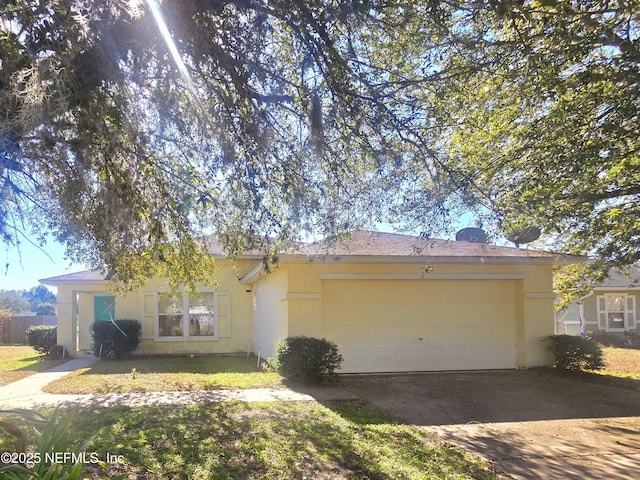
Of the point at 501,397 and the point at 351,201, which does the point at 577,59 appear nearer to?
the point at 351,201

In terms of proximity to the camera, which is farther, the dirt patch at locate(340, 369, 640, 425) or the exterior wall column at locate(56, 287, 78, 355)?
the exterior wall column at locate(56, 287, 78, 355)

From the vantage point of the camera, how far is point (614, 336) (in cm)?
2058

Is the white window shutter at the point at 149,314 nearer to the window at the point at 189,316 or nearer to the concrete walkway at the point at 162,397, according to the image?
the window at the point at 189,316

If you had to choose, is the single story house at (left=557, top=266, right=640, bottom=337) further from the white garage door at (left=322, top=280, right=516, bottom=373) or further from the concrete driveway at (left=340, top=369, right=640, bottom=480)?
the concrete driveway at (left=340, top=369, right=640, bottom=480)

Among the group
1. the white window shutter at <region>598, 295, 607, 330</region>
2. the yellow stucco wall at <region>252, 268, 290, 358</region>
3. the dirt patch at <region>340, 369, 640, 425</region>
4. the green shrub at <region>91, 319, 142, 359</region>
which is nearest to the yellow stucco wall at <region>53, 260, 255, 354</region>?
the yellow stucco wall at <region>252, 268, 290, 358</region>

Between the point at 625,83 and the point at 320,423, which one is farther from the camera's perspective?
the point at 320,423

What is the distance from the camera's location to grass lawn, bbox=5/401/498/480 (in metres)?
4.69

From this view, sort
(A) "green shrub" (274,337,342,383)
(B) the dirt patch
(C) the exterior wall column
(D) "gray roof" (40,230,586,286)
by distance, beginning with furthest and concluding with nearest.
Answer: (C) the exterior wall column
(D) "gray roof" (40,230,586,286)
(A) "green shrub" (274,337,342,383)
(B) the dirt patch

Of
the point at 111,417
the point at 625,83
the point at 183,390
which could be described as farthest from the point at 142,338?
the point at 625,83

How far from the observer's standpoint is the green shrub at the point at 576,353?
11.0 metres

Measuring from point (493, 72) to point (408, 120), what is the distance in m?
1.50

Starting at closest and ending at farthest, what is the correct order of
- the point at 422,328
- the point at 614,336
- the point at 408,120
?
the point at 408,120, the point at 422,328, the point at 614,336

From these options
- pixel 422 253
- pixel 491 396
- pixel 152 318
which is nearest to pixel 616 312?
pixel 422 253

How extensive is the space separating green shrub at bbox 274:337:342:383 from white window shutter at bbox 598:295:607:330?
17109 millimetres
